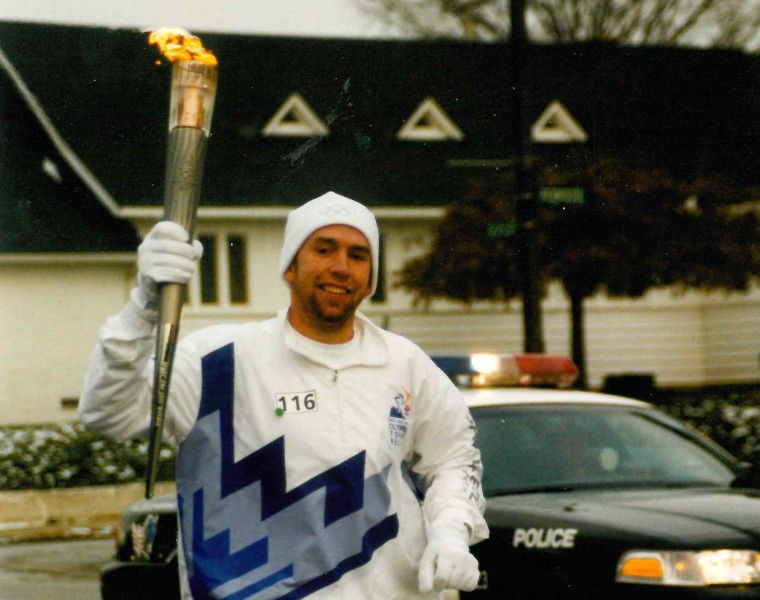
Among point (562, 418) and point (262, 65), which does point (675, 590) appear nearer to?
point (562, 418)

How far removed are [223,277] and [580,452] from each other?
2185 centimetres

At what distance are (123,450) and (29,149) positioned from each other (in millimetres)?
13390

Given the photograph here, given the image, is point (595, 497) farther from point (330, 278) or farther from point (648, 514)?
point (330, 278)

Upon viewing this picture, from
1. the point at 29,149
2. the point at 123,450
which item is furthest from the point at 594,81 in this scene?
the point at 123,450

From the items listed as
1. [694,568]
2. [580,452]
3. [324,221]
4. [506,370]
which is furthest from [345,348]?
[506,370]

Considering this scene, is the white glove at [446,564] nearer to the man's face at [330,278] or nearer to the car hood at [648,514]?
the man's face at [330,278]

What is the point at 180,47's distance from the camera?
10.1 feet

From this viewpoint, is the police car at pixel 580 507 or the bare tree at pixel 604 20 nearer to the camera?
the police car at pixel 580 507

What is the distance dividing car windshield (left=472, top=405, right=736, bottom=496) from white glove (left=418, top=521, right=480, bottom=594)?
256cm

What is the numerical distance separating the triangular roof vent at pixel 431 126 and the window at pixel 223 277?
12.3 feet

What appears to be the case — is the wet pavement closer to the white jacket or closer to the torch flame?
the white jacket

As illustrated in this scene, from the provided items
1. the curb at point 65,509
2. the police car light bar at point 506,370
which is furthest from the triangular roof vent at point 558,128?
the police car light bar at point 506,370

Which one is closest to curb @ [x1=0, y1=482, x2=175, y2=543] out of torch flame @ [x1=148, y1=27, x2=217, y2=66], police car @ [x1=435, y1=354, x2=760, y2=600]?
police car @ [x1=435, y1=354, x2=760, y2=600]

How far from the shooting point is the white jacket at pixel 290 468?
10.8ft
